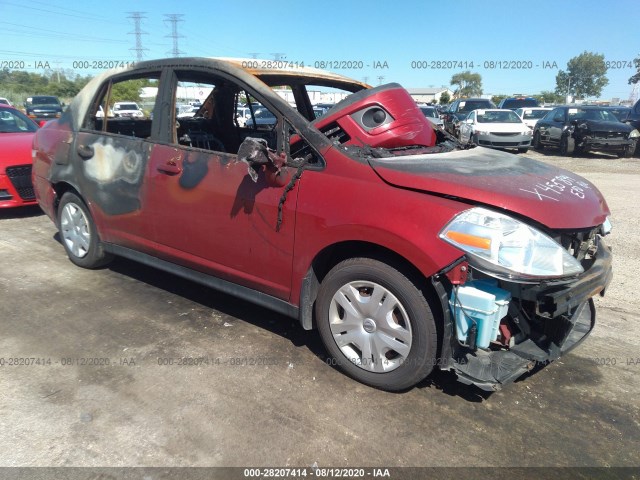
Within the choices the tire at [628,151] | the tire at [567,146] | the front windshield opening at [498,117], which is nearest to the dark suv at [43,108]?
the front windshield opening at [498,117]

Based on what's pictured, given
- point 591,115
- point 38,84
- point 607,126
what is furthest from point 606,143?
point 38,84

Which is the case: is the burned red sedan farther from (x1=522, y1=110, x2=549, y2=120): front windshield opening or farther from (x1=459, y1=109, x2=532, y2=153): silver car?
(x1=522, y1=110, x2=549, y2=120): front windshield opening

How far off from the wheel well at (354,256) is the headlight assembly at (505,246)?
303 mm


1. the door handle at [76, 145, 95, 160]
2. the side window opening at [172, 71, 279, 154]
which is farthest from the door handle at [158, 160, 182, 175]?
the door handle at [76, 145, 95, 160]

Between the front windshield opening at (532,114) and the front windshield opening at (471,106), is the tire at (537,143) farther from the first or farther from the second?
the front windshield opening at (532,114)

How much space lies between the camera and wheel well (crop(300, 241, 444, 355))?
8.52ft

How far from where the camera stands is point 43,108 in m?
23.7

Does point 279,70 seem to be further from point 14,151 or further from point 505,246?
point 14,151

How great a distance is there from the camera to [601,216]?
2834 millimetres

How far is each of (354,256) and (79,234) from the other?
9.78 feet

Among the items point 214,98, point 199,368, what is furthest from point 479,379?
point 214,98

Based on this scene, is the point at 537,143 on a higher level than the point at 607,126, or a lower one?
lower

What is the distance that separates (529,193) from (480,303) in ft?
2.23

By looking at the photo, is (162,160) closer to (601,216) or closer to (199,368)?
(199,368)
